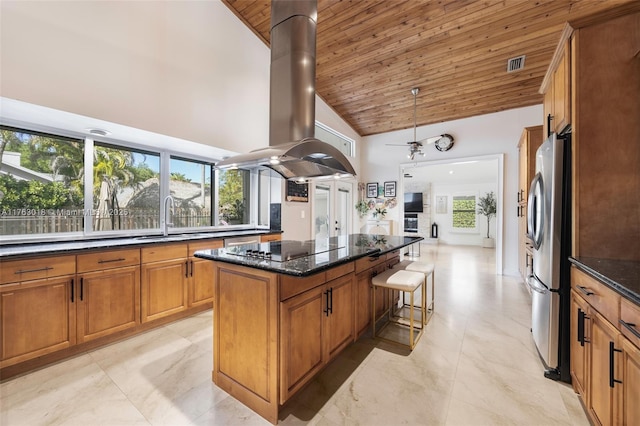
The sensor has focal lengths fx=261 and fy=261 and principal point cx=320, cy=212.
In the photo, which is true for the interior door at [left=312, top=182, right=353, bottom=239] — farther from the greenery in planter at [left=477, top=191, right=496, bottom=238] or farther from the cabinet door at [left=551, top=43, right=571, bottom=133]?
the greenery in planter at [left=477, top=191, right=496, bottom=238]

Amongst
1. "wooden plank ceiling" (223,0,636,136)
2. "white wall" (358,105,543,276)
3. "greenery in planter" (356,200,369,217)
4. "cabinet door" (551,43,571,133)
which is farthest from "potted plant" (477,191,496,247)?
"cabinet door" (551,43,571,133)

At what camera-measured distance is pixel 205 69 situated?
321 cm

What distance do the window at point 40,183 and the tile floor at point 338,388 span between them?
1.33 metres

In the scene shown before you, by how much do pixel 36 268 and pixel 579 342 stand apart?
3.78 m

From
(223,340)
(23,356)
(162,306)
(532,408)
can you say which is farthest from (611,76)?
(23,356)

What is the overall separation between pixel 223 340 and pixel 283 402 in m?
0.57

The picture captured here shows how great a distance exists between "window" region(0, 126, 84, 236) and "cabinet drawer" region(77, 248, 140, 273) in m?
0.80

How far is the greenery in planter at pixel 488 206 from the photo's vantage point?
29.7 ft

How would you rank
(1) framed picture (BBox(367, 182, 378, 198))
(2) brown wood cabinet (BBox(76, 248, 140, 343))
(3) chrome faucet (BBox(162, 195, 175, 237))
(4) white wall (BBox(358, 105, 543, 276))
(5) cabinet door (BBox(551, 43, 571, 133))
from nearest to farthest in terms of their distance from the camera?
(5) cabinet door (BBox(551, 43, 571, 133)), (2) brown wood cabinet (BBox(76, 248, 140, 343)), (3) chrome faucet (BBox(162, 195, 175, 237)), (4) white wall (BBox(358, 105, 543, 276)), (1) framed picture (BBox(367, 182, 378, 198))

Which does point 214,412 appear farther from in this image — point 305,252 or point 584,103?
point 584,103

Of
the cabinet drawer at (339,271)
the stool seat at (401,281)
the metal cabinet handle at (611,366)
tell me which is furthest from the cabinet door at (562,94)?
the cabinet drawer at (339,271)

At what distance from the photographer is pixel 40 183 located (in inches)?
98.1

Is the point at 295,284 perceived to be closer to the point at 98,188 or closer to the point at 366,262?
the point at 366,262

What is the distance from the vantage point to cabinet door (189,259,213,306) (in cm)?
294
